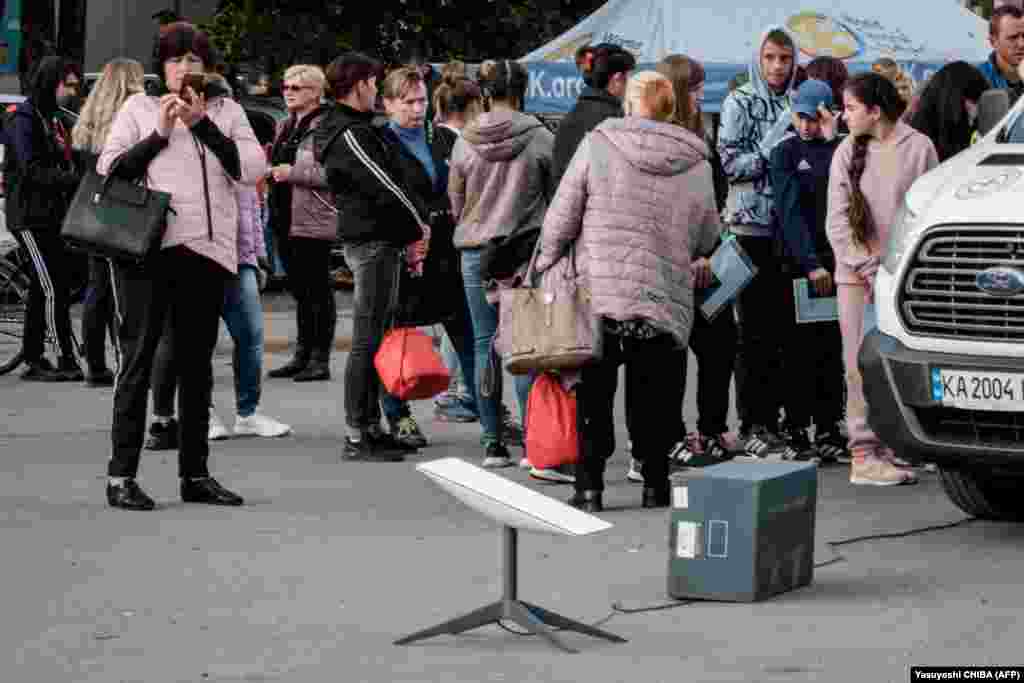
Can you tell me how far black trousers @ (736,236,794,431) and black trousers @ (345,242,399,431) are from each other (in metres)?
1.65

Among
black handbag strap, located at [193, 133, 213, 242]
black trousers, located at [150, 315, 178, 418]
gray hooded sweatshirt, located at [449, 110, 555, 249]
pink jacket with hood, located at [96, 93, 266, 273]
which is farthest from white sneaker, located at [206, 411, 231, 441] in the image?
black handbag strap, located at [193, 133, 213, 242]

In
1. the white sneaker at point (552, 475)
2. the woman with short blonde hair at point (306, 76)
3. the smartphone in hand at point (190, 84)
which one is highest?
the smartphone in hand at point (190, 84)

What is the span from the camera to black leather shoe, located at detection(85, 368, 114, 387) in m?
14.6

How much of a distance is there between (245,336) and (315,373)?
114 inches

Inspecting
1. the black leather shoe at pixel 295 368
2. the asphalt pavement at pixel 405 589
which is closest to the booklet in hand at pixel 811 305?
the asphalt pavement at pixel 405 589

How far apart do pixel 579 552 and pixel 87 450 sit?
12.6ft

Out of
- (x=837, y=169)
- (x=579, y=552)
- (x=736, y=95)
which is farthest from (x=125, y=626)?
(x=736, y=95)

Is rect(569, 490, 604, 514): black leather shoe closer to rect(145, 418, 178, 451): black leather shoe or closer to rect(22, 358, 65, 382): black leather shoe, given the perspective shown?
→ rect(145, 418, 178, 451): black leather shoe

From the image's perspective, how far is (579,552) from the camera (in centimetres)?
878

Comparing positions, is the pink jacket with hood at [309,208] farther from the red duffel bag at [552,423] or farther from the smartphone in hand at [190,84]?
the smartphone in hand at [190,84]

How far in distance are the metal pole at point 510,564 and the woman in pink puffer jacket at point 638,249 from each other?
2.39 m

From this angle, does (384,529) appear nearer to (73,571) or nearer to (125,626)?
(73,571)

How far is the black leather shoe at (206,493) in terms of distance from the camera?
991 centimetres

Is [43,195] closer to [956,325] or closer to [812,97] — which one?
[812,97]
